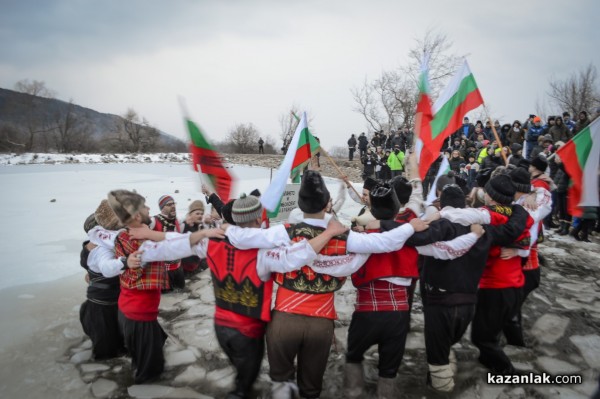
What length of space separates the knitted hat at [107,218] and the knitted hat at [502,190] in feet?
11.1

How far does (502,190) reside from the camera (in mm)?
3061

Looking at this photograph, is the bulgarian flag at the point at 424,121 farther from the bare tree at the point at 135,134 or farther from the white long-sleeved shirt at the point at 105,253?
the bare tree at the point at 135,134

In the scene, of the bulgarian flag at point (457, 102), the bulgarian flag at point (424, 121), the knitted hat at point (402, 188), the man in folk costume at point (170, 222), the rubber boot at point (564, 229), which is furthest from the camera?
the rubber boot at point (564, 229)

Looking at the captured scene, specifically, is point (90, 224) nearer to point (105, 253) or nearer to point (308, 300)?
point (105, 253)

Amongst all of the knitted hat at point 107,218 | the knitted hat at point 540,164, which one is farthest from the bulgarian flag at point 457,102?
the knitted hat at point 107,218

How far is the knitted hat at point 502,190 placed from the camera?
3055mm

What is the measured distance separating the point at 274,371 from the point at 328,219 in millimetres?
1169

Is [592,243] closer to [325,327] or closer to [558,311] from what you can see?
[558,311]

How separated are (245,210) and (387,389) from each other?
1.76 metres

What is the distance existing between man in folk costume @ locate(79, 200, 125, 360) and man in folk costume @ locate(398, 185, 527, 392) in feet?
9.44

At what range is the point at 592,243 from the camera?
7820 millimetres

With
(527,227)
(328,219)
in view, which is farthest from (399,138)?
(328,219)

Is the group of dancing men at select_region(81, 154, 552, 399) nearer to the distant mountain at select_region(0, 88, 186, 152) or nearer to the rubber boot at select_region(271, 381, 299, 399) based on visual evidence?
the rubber boot at select_region(271, 381, 299, 399)

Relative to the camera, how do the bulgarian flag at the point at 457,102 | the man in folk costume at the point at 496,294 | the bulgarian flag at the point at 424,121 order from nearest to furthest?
the man in folk costume at the point at 496,294 < the bulgarian flag at the point at 424,121 < the bulgarian flag at the point at 457,102
